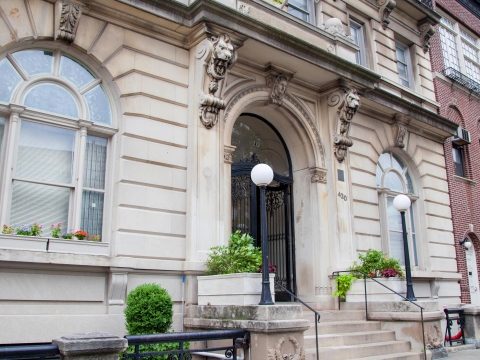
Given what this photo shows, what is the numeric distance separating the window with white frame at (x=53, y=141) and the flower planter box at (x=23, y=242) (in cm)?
47

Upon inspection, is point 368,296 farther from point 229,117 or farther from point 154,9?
point 154,9

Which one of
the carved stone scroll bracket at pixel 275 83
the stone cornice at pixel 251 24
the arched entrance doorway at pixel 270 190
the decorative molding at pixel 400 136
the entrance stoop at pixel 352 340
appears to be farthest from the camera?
the decorative molding at pixel 400 136

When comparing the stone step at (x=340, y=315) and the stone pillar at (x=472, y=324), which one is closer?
the stone step at (x=340, y=315)

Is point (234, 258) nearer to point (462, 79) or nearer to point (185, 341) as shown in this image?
point (185, 341)

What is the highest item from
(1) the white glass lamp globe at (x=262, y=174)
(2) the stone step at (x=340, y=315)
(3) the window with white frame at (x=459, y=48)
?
(3) the window with white frame at (x=459, y=48)

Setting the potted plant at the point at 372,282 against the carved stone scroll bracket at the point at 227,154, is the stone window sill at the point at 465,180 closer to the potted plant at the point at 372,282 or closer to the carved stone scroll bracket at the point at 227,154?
the potted plant at the point at 372,282

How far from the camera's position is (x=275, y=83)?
12.4m

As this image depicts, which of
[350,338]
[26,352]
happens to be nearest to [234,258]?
[350,338]

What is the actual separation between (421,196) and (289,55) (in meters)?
7.86

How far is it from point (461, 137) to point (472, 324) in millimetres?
8451

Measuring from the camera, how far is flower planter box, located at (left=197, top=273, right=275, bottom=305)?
26.4 feet

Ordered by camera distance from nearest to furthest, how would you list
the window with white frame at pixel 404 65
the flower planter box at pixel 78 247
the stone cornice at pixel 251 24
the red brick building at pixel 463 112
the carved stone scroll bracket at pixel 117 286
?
the flower planter box at pixel 78 247
the carved stone scroll bracket at pixel 117 286
the stone cornice at pixel 251 24
the window with white frame at pixel 404 65
the red brick building at pixel 463 112

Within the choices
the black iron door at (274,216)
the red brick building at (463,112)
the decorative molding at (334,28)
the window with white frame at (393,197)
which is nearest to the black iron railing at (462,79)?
the red brick building at (463,112)

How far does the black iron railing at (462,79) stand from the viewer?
19812 mm
